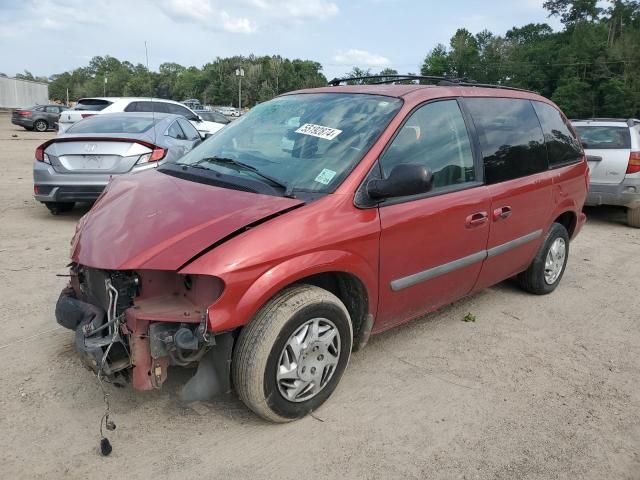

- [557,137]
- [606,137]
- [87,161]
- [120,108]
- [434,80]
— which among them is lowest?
[87,161]

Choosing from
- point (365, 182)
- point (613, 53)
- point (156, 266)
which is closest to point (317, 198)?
point (365, 182)

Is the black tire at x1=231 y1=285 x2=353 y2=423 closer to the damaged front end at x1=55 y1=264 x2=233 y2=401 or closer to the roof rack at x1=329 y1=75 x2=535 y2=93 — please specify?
the damaged front end at x1=55 y1=264 x2=233 y2=401

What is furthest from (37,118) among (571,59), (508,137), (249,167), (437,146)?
(571,59)

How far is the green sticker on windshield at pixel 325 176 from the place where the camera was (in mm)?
2957

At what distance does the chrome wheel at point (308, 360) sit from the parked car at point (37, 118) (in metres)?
30.2

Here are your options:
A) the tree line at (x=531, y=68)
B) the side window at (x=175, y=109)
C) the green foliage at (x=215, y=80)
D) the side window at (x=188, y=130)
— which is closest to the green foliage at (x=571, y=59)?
the tree line at (x=531, y=68)

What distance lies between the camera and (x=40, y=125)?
→ 2916 cm

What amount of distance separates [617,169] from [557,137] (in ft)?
12.7

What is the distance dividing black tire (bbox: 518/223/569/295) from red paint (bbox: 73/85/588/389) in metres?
0.94

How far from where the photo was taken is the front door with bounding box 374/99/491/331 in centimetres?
312

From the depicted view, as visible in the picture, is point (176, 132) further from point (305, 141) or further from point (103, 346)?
point (103, 346)

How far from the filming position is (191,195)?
290 centimetres

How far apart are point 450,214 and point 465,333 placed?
3.66 feet

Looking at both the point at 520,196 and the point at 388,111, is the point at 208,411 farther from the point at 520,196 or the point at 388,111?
the point at 520,196
